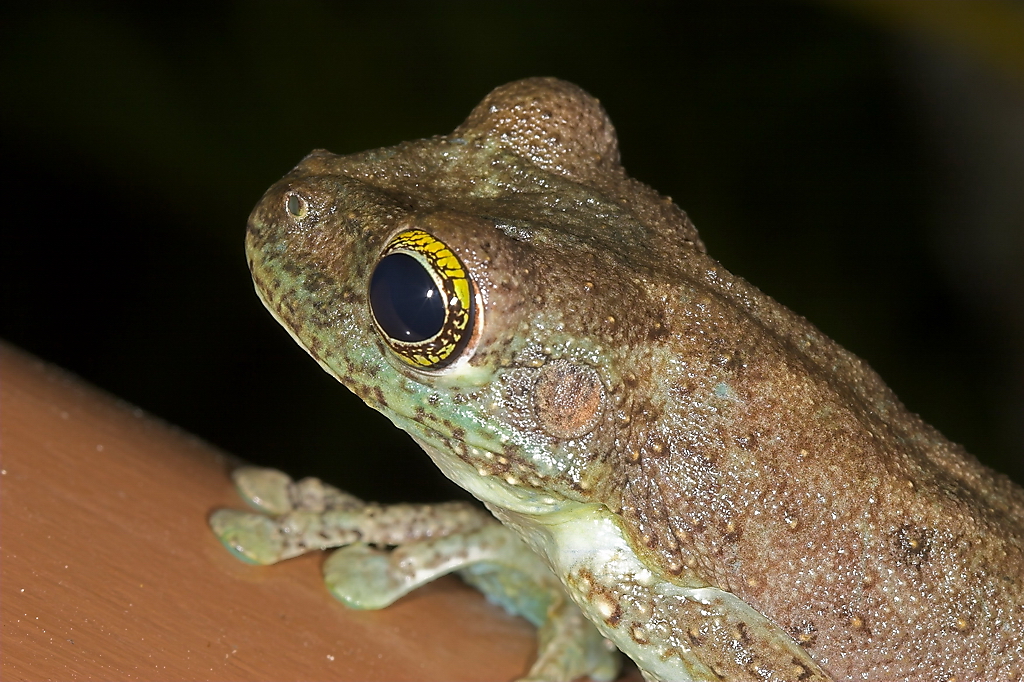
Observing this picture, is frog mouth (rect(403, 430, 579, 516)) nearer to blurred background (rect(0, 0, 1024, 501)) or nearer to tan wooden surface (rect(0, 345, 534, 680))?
tan wooden surface (rect(0, 345, 534, 680))

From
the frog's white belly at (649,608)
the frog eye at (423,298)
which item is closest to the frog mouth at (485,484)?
the frog's white belly at (649,608)

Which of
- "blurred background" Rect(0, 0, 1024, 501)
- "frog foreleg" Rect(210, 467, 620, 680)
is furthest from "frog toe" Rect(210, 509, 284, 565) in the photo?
"blurred background" Rect(0, 0, 1024, 501)

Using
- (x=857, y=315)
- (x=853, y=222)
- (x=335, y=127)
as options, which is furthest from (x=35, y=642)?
(x=853, y=222)

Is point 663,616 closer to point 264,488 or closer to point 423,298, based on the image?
point 423,298

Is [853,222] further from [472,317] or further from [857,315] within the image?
[472,317]

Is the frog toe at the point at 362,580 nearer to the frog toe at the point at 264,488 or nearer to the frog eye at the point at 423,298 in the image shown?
the frog toe at the point at 264,488

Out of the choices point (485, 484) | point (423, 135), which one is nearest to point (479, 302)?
point (485, 484)
